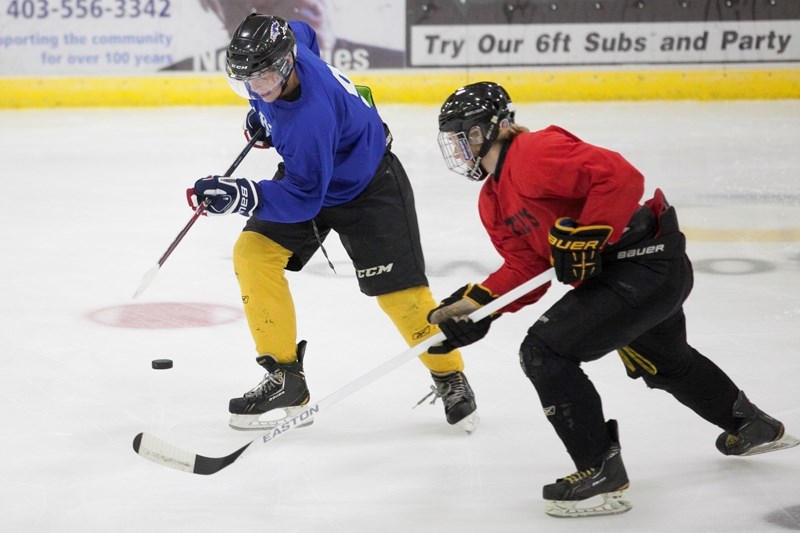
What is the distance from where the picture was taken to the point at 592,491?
2.44 meters

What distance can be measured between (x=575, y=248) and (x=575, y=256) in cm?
2

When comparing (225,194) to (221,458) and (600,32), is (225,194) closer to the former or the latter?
(221,458)

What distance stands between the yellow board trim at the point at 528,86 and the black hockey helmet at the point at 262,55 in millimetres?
6432

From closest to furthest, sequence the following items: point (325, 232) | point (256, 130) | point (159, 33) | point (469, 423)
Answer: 1. point (469, 423)
2. point (325, 232)
3. point (256, 130)
4. point (159, 33)

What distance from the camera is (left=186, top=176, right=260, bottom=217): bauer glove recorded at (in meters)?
2.72

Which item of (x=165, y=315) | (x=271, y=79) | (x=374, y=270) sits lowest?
(x=165, y=315)

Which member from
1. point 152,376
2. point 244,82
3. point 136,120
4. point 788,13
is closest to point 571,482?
point 244,82

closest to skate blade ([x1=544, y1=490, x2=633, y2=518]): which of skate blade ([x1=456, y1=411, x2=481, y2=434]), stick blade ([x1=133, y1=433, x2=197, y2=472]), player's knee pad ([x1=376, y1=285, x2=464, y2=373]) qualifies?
skate blade ([x1=456, y1=411, x2=481, y2=434])

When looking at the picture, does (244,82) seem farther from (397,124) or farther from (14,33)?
(14,33)

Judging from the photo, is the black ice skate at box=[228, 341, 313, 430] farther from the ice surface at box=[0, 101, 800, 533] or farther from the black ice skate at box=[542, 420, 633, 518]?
the black ice skate at box=[542, 420, 633, 518]

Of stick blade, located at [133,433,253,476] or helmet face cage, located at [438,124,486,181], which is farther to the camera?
stick blade, located at [133,433,253,476]

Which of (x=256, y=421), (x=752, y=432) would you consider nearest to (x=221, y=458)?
(x=256, y=421)

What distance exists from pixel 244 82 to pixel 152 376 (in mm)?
1029

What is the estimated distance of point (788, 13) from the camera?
912 cm
